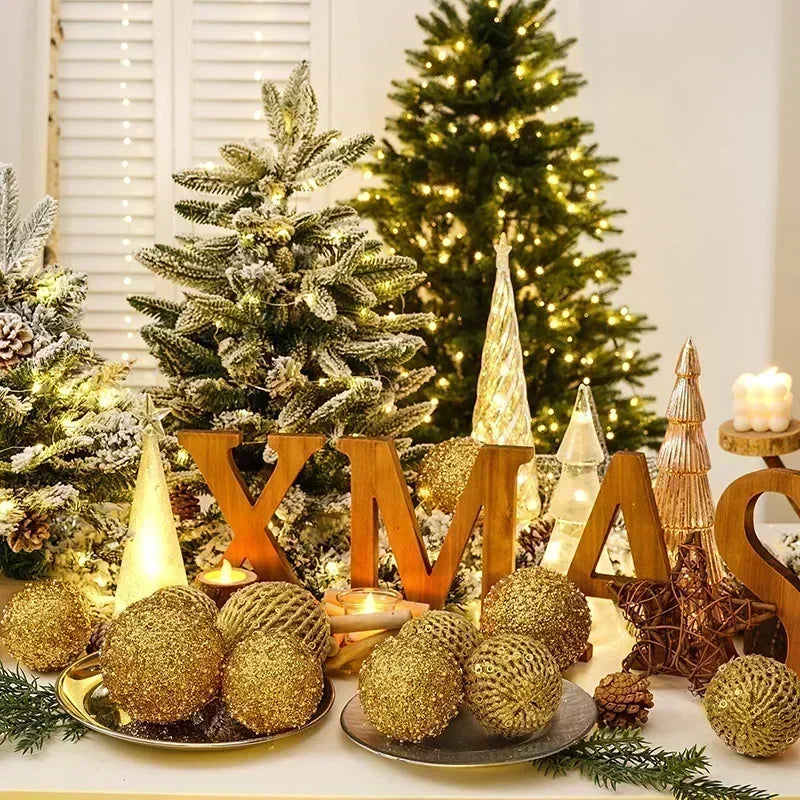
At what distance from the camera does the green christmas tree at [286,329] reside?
57.0 inches

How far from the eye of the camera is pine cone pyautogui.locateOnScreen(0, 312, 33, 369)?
4.11 ft

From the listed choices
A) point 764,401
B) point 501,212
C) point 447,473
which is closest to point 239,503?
point 447,473

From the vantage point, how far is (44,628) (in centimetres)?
113

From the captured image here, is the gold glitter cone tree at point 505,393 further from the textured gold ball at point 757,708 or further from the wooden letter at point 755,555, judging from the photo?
the textured gold ball at point 757,708

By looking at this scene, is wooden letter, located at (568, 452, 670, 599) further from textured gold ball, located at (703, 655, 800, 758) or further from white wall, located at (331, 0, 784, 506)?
white wall, located at (331, 0, 784, 506)

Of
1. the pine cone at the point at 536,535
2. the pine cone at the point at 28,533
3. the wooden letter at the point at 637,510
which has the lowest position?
the pine cone at the point at 536,535

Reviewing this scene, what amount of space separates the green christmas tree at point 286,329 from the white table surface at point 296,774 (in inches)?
16.5

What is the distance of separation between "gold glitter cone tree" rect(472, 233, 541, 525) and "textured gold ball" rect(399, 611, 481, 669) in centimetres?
51

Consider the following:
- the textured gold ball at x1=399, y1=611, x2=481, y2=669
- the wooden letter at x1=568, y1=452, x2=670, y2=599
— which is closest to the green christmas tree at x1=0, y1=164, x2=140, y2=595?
the textured gold ball at x1=399, y1=611, x2=481, y2=669

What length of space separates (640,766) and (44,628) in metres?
0.65

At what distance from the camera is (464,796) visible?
0.93 m

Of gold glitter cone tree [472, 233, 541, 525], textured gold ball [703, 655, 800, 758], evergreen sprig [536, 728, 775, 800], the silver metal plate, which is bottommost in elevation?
evergreen sprig [536, 728, 775, 800]

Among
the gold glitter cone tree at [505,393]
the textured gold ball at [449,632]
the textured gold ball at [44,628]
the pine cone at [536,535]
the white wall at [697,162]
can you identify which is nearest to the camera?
the textured gold ball at [449,632]

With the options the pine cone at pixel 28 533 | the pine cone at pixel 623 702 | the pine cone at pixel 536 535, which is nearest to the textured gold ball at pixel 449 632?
the pine cone at pixel 623 702
